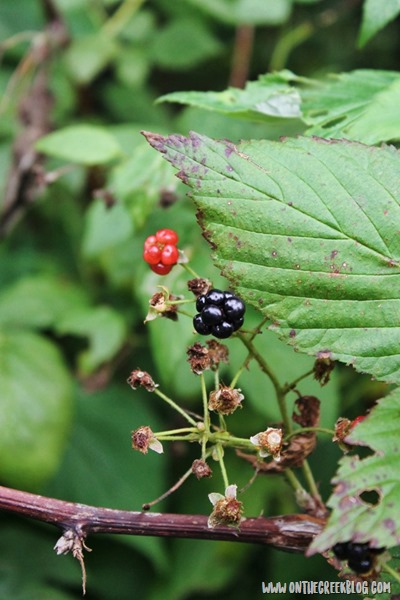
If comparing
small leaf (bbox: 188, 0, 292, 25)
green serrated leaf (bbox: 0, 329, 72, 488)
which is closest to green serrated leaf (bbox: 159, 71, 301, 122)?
green serrated leaf (bbox: 0, 329, 72, 488)

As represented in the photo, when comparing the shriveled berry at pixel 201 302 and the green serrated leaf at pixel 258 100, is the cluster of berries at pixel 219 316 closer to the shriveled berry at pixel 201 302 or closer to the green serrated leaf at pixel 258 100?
the shriveled berry at pixel 201 302

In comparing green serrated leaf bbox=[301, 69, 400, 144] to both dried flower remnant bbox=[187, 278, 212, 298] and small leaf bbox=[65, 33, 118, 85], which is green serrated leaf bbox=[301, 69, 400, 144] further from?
small leaf bbox=[65, 33, 118, 85]

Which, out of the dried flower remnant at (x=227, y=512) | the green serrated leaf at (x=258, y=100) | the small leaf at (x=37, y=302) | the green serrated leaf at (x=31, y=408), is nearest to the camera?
the dried flower remnant at (x=227, y=512)

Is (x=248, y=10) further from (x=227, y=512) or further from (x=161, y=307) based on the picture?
(x=227, y=512)

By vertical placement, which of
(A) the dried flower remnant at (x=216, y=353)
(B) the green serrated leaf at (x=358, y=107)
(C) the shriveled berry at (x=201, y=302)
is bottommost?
(A) the dried flower remnant at (x=216, y=353)

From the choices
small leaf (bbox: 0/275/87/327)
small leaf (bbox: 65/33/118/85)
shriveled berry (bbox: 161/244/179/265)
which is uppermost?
small leaf (bbox: 65/33/118/85)

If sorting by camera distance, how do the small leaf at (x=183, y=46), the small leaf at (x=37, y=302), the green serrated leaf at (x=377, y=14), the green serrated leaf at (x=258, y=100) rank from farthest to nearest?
the small leaf at (x=183, y=46), the small leaf at (x=37, y=302), the green serrated leaf at (x=377, y=14), the green serrated leaf at (x=258, y=100)

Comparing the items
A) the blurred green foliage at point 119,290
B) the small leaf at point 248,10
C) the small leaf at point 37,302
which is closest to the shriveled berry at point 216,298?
the blurred green foliage at point 119,290

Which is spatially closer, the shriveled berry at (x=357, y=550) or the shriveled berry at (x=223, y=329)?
the shriveled berry at (x=357, y=550)
